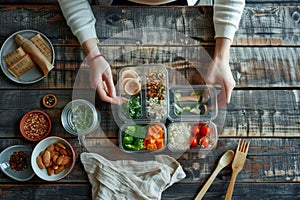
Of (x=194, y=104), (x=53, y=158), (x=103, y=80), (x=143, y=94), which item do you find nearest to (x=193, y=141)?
(x=194, y=104)

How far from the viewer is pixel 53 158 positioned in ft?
4.65

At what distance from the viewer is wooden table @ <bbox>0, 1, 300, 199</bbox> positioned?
146 centimetres

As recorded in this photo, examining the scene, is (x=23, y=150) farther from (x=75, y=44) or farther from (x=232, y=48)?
(x=232, y=48)

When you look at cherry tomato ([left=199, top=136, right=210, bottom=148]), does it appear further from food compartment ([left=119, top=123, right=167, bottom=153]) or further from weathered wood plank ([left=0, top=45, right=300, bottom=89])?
weathered wood plank ([left=0, top=45, right=300, bottom=89])

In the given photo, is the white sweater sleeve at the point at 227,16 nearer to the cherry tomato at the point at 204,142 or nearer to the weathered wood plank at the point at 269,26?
the weathered wood plank at the point at 269,26

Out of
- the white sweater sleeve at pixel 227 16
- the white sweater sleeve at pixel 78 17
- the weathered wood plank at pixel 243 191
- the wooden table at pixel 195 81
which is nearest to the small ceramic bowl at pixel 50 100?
the wooden table at pixel 195 81

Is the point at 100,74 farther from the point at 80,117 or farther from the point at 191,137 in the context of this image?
the point at 191,137

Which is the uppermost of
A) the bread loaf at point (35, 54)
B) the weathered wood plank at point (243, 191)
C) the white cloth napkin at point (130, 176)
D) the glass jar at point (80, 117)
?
the bread loaf at point (35, 54)

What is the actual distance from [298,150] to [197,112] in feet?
1.39

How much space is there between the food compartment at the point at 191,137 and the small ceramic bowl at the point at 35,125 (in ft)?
1.55

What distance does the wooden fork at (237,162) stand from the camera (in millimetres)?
1438

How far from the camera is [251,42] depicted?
1567mm

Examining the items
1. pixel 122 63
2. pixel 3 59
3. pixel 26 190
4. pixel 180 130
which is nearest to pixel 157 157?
pixel 180 130

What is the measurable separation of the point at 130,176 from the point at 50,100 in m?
0.43
